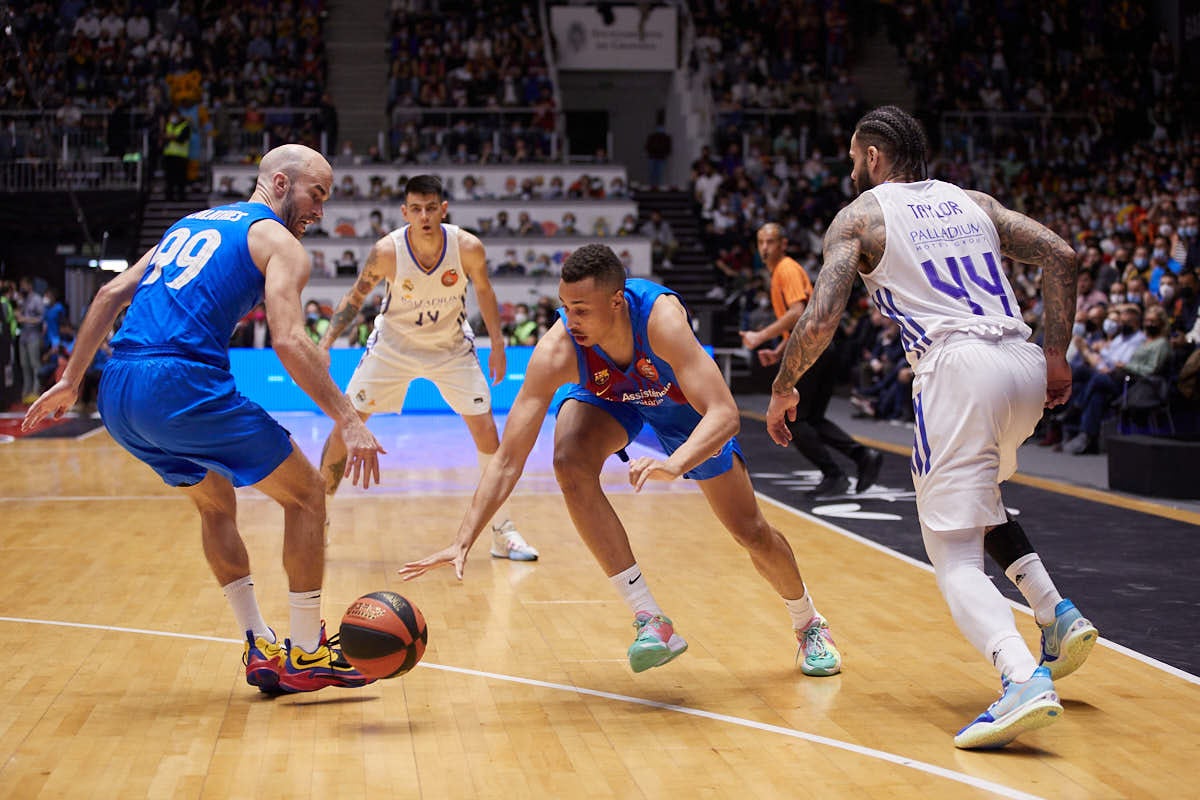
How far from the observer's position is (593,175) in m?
23.8

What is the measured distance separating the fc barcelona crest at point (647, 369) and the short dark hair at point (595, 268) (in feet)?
1.13

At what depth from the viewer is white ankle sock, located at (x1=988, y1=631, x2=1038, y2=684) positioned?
12.6 feet

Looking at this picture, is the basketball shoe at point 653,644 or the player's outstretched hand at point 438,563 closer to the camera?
the player's outstretched hand at point 438,563

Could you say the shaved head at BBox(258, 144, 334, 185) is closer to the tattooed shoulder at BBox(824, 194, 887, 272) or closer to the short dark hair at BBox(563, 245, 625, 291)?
the short dark hair at BBox(563, 245, 625, 291)

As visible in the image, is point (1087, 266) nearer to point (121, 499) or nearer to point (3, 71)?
point (121, 499)

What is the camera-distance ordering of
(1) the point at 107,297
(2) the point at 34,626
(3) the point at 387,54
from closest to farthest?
(1) the point at 107,297 → (2) the point at 34,626 → (3) the point at 387,54

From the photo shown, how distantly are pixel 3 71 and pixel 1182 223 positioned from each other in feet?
65.7

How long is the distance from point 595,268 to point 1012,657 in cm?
178

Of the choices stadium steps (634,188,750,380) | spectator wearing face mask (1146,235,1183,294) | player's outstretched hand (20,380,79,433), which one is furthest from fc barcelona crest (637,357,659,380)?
stadium steps (634,188,750,380)

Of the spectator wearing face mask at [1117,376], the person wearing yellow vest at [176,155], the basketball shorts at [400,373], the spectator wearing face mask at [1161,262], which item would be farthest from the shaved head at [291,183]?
the person wearing yellow vest at [176,155]

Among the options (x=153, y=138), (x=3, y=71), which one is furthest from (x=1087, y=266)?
(x=3, y=71)

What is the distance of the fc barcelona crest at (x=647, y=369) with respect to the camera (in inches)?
186

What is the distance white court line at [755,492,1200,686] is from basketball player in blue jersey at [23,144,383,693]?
2.58 m

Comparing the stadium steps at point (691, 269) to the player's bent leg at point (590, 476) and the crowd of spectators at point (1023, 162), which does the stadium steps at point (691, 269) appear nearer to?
the crowd of spectators at point (1023, 162)
